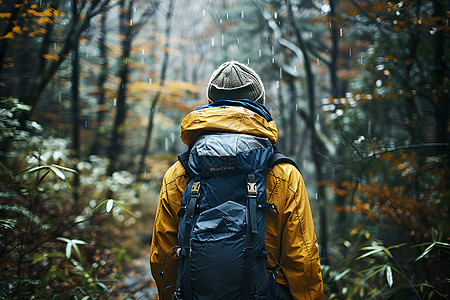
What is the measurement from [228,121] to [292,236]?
2.56 feet

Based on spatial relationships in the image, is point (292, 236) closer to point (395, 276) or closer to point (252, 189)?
point (252, 189)

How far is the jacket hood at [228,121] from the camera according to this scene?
1652 mm

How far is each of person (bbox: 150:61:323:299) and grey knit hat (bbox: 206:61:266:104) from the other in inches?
8.4

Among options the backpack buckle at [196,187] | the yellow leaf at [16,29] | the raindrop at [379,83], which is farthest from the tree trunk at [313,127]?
the yellow leaf at [16,29]

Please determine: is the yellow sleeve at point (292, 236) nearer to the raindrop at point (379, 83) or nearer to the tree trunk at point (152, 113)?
the raindrop at point (379, 83)

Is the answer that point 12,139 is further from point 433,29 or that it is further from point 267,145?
point 433,29

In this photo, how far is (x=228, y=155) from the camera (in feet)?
5.06

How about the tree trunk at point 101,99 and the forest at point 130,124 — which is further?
the tree trunk at point 101,99

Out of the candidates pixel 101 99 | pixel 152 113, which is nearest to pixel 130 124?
pixel 152 113

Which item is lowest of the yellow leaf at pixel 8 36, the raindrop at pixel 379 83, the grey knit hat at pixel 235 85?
the grey knit hat at pixel 235 85

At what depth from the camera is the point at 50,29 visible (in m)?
4.18

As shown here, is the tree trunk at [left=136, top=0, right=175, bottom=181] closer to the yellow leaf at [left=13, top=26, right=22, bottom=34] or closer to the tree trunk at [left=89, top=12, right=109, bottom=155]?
the tree trunk at [left=89, top=12, right=109, bottom=155]

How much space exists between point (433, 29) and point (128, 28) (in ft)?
20.9

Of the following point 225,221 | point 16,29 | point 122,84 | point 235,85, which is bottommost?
point 225,221
